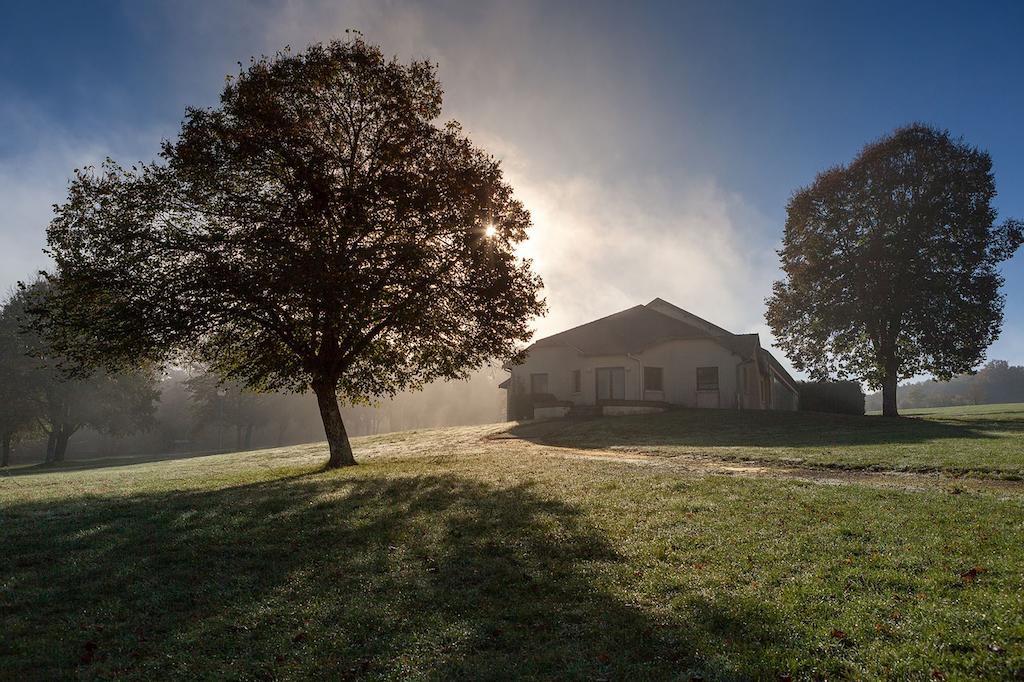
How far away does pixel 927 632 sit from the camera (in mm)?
5574

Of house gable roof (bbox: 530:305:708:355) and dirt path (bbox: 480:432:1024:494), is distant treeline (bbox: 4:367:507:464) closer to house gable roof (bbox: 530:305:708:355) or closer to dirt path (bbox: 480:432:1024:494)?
house gable roof (bbox: 530:305:708:355)

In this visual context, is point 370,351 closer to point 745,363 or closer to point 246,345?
point 246,345

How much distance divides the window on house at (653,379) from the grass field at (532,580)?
954 inches

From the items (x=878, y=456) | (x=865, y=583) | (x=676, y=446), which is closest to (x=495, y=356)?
(x=676, y=446)

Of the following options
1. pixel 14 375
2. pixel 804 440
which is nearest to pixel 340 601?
pixel 804 440

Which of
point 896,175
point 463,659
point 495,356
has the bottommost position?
point 463,659

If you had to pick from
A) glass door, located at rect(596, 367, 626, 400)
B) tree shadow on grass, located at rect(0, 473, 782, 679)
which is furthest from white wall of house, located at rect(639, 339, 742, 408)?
tree shadow on grass, located at rect(0, 473, 782, 679)

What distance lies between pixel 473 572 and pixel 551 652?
2.50m

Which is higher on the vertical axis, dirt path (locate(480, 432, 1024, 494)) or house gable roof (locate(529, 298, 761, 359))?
house gable roof (locate(529, 298, 761, 359))

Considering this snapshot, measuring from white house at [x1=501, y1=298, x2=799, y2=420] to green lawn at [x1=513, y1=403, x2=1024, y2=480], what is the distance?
11.4 feet

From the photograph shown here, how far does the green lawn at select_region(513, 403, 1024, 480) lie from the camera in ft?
51.9

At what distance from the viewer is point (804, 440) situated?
23344 mm

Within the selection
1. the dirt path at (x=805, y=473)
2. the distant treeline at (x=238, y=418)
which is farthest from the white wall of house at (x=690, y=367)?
the distant treeline at (x=238, y=418)

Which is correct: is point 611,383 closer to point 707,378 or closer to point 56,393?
point 707,378
